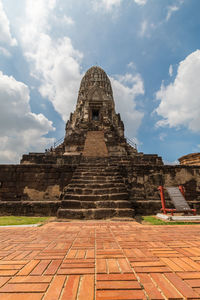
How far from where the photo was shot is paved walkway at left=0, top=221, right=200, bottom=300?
109 centimetres

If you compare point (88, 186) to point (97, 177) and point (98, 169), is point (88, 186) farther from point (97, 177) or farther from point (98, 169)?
point (98, 169)

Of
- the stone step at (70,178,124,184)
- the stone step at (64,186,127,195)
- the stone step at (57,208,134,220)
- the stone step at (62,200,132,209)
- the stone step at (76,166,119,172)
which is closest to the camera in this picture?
the stone step at (57,208,134,220)

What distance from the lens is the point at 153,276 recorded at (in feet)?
4.29

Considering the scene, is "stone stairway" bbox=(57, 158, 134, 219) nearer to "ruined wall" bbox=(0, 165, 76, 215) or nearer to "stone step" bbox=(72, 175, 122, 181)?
"stone step" bbox=(72, 175, 122, 181)

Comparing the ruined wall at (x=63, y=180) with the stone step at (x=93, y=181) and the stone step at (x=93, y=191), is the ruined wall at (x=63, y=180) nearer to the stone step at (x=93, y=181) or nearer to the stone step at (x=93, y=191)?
the stone step at (x=93, y=181)

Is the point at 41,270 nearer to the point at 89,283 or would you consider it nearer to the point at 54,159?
the point at 89,283

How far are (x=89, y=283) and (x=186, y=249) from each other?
4.89 ft

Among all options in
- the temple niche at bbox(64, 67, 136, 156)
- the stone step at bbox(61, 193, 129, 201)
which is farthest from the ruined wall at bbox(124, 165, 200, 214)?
the temple niche at bbox(64, 67, 136, 156)

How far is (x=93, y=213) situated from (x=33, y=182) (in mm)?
3231

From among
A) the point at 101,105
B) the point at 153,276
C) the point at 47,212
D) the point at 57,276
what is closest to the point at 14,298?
the point at 57,276

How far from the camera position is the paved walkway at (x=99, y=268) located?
3.58 feet

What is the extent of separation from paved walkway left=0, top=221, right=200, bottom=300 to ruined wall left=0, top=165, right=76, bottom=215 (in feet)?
12.5

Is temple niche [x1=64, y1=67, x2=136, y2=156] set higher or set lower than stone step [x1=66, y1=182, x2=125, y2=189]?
higher

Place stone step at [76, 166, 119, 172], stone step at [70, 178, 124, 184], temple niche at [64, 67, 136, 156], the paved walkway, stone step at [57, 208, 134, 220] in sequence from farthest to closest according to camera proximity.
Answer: temple niche at [64, 67, 136, 156] < stone step at [76, 166, 119, 172] < stone step at [70, 178, 124, 184] < stone step at [57, 208, 134, 220] < the paved walkway
